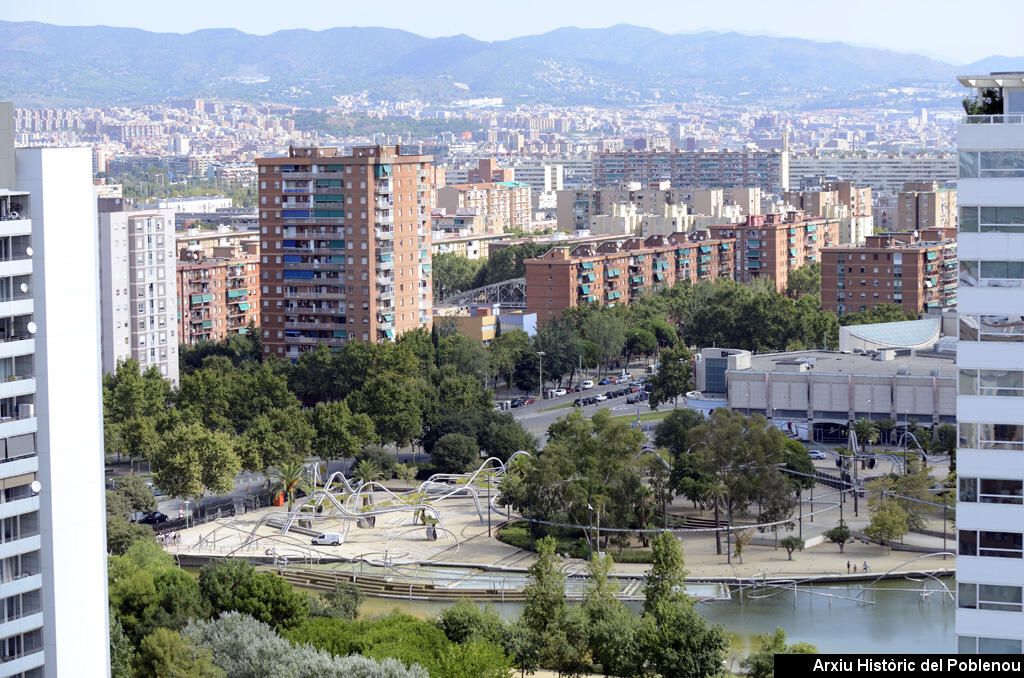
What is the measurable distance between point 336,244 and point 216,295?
43.1 feet

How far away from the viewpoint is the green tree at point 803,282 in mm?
72688

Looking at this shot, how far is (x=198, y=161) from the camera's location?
177 m

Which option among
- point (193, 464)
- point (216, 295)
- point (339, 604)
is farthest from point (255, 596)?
point (216, 295)

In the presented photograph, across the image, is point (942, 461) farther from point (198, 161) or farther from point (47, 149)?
Answer: point (198, 161)

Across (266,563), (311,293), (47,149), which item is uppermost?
(47,149)

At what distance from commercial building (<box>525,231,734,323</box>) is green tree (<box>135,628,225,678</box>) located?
4356 centimetres

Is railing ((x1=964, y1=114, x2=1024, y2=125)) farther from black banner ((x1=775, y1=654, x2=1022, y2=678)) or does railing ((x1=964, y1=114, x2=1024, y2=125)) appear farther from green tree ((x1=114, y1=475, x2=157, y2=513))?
green tree ((x1=114, y1=475, x2=157, y2=513))

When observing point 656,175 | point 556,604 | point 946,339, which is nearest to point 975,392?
point 556,604

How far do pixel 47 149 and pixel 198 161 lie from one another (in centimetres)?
16551

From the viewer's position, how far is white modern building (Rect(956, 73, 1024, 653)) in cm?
1298

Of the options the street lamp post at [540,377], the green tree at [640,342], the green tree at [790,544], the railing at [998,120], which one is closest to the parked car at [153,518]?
the green tree at [790,544]

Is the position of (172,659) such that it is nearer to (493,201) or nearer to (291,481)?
(291,481)

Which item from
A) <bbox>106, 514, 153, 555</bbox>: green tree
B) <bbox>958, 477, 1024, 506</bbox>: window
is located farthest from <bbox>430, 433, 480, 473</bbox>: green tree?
<bbox>958, 477, 1024, 506</bbox>: window

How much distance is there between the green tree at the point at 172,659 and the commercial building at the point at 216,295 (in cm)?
3844
